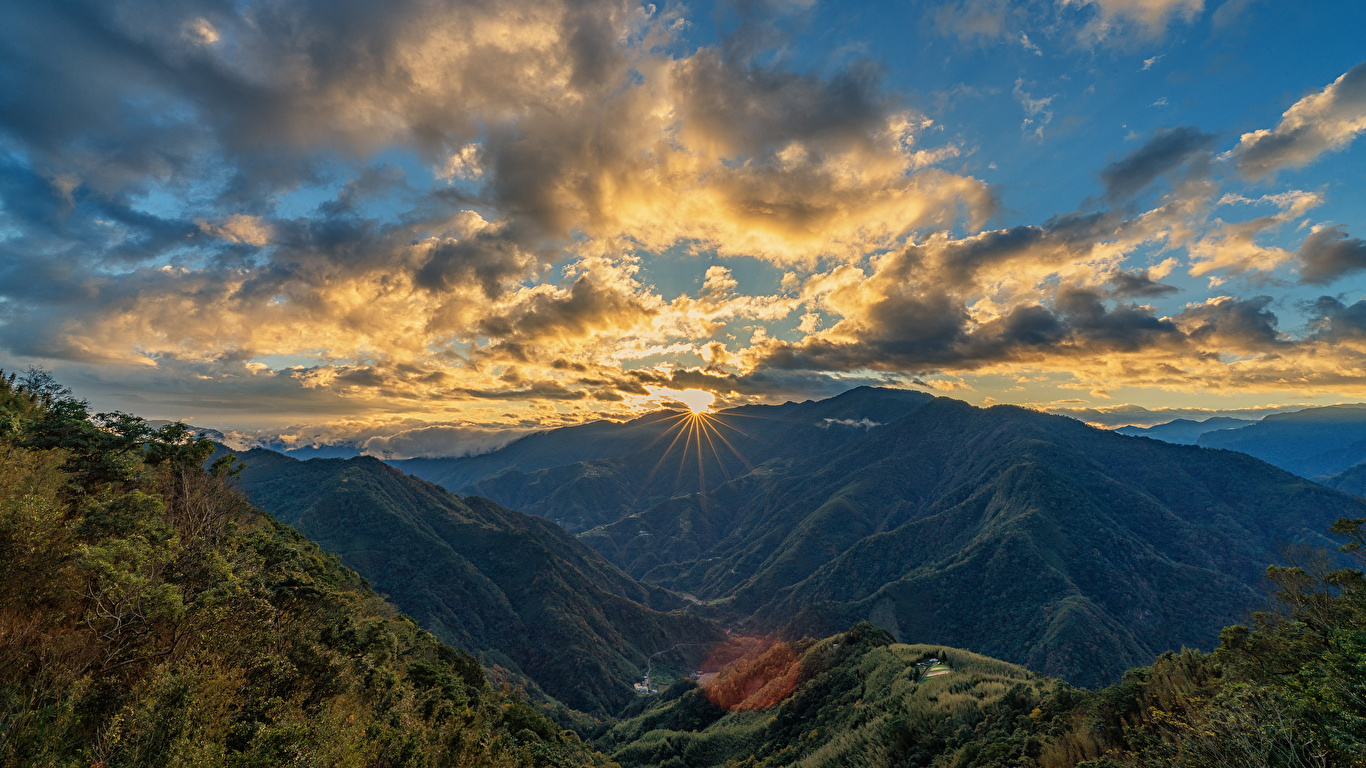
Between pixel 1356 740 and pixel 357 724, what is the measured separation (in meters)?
49.2

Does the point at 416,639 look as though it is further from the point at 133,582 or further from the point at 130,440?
the point at 133,582

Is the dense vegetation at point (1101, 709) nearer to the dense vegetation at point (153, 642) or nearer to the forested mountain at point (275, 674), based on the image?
the forested mountain at point (275, 674)

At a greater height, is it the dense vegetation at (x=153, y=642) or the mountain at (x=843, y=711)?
the dense vegetation at (x=153, y=642)

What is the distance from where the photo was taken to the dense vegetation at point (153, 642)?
62.5ft

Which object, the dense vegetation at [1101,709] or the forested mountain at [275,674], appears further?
the dense vegetation at [1101,709]

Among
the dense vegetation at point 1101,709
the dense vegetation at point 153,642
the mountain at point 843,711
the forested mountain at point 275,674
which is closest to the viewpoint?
the dense vegetation at point 153,642

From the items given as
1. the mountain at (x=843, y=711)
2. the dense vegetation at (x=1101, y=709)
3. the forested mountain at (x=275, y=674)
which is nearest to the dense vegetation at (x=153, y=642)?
the forested mountain at (x=275, y=674)

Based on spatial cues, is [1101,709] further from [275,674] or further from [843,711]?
[275,674]

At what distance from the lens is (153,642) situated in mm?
24500

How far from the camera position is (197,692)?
2052cm

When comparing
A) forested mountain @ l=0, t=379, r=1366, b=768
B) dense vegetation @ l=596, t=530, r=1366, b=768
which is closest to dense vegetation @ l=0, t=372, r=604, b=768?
forested mountain @ l=0, t=379, r=1366, b=768

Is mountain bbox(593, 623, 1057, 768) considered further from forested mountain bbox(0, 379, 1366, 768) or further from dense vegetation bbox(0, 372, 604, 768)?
dense vegetation bbox(0, 372, 604, 768)

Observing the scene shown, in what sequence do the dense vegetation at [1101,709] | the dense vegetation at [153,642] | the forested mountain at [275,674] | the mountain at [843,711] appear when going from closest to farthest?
the dense vegetation at [153,642] < the forested mountain at [275,674] < the dense vegetation at [1101,709] < the mountain at [843,711]

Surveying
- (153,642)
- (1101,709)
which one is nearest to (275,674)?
(153,642)
